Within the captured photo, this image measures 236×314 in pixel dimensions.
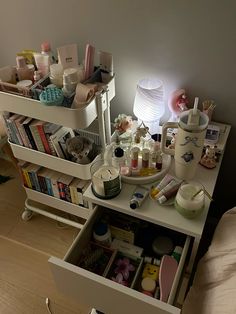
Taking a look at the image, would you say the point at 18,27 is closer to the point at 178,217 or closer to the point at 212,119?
the point at 212,119

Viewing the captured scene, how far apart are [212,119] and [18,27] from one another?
0.90 metres

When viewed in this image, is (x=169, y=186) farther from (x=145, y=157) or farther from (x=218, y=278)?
(x=218, y=278)

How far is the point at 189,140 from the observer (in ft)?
3.17

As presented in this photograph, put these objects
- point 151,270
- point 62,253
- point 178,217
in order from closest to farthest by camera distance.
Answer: point 178,217
point 151,270
point 62,253

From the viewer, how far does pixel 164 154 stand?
114 cm

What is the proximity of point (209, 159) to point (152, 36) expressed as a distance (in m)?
0.48

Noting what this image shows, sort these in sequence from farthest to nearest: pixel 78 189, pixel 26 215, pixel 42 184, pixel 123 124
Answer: pixel 26 215, pixel 42 184, pixel 78 189, pixel 123 124

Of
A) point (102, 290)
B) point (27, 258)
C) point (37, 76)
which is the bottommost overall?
point (27, 258)

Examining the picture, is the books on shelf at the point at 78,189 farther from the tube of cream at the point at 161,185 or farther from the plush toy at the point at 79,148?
the tube of cream at the point at 161,185

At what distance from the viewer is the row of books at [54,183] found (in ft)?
4.55

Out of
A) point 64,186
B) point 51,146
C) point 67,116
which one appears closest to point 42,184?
point 64,186

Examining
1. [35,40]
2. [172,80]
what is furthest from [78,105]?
[35,40]

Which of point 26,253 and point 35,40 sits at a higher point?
point 35,40

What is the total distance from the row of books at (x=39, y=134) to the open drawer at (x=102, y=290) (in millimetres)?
362
